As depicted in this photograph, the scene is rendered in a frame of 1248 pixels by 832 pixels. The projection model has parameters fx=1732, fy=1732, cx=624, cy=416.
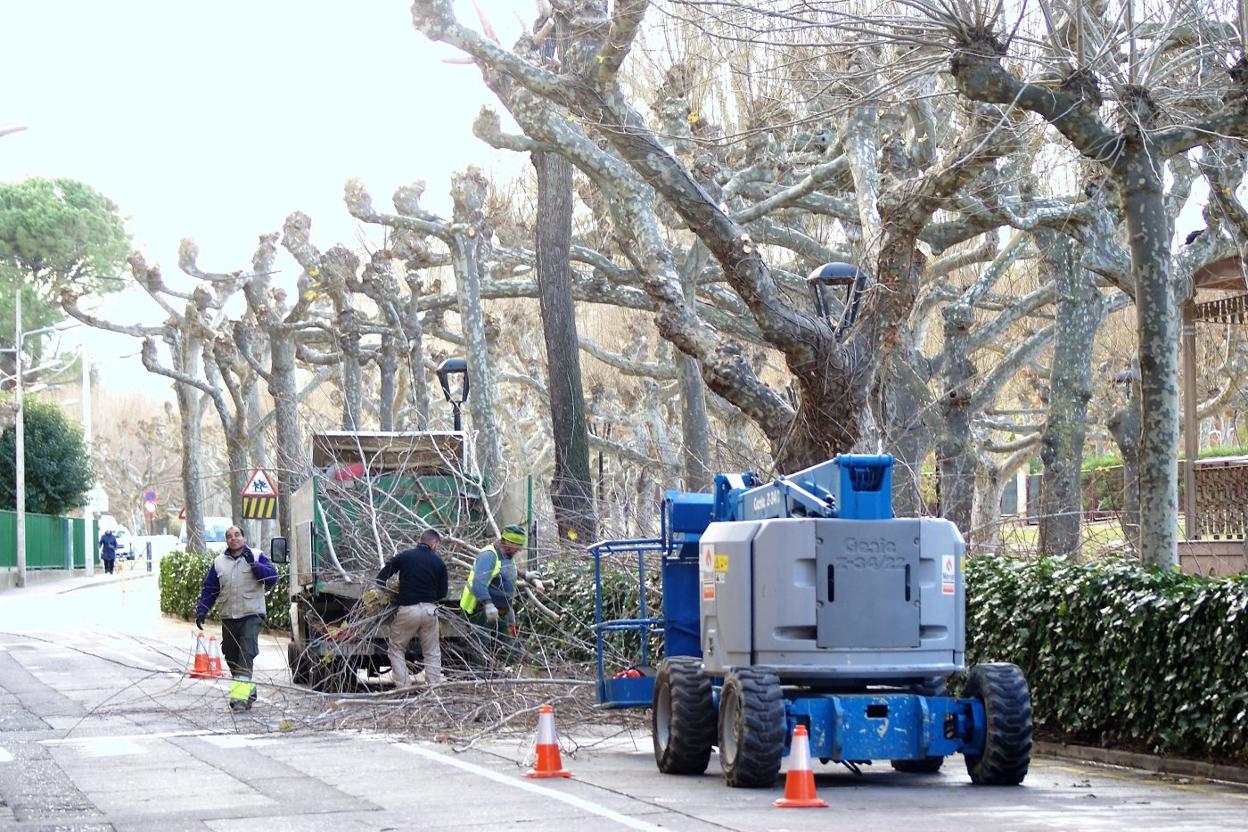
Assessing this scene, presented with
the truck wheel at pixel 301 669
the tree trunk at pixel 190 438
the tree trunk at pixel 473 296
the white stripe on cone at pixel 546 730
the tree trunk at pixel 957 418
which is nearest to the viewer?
the white stripe on cone at pixel 546 730

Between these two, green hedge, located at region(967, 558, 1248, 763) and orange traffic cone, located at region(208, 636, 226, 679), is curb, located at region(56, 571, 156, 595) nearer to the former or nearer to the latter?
orange traffic cone, located at region(208, 636, 226, 679)

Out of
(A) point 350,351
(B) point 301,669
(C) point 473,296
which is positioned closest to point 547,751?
(B) point 301,669

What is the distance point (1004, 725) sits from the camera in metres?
11.1

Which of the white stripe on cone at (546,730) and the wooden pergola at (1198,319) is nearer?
the white stripe on cone at (546,730)

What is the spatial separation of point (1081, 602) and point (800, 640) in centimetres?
301

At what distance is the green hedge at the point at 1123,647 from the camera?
11.5 m

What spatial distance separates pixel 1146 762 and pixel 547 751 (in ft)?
14.4

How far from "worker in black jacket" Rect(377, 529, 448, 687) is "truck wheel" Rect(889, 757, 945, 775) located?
529 centimetres

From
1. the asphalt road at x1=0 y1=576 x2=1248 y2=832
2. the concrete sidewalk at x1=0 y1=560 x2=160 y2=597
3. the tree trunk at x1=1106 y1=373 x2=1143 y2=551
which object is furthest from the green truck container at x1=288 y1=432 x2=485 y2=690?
the concrete sidewalk at x1=0 y1=560 x2=160 y2=597

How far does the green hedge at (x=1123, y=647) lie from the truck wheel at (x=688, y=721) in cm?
319

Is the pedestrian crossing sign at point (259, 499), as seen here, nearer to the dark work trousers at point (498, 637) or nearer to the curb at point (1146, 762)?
the dark work trousers at point (498, 637)

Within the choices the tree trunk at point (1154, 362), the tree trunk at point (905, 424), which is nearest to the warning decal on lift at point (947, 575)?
the tree trunk at point (1154, 362)

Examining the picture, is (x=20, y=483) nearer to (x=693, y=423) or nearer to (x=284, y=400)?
(x=284, y=400)

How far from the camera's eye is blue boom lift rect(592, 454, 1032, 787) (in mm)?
11047
